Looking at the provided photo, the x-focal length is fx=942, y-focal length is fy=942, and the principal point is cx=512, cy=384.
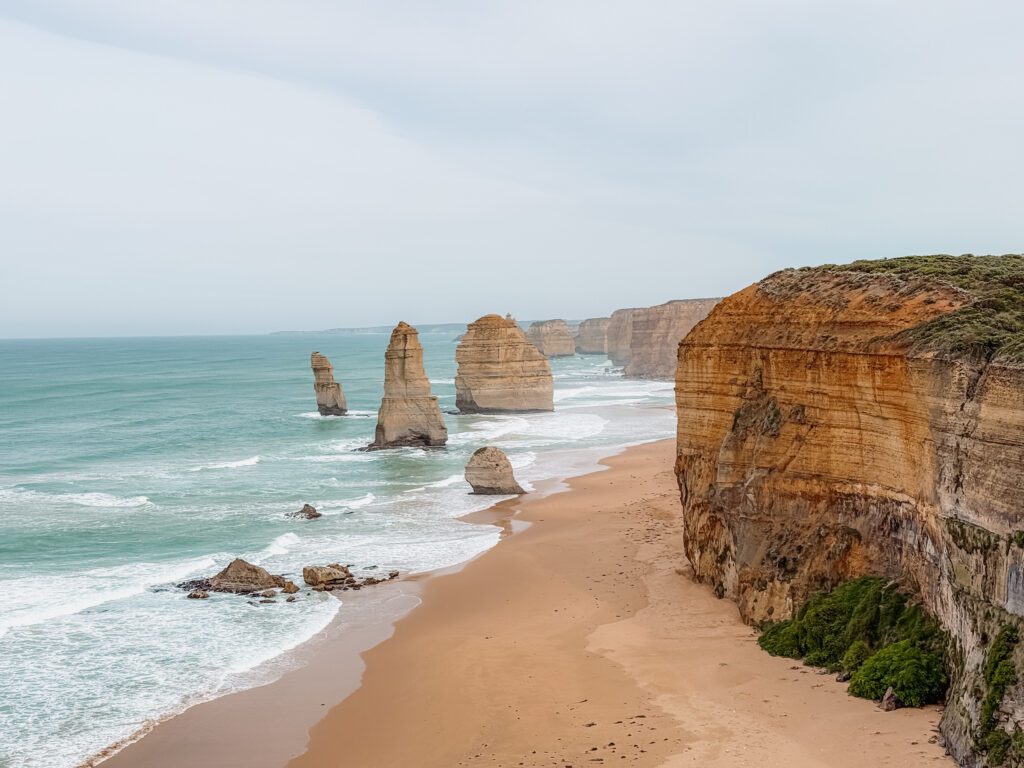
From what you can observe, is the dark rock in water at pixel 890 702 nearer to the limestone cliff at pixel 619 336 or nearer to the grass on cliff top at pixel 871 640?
the grass on cliff top at pixel 871 640

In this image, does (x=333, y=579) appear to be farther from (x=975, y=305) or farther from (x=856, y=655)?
(x=975, y=305)

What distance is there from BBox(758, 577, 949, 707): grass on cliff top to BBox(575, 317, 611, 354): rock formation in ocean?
165612 mm

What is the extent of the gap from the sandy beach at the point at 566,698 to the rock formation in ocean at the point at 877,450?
137cm

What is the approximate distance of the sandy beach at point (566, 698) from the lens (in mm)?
13359

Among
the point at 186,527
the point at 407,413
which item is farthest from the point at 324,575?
the point at 407,413

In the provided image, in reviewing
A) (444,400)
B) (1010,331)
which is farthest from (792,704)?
(444,400)

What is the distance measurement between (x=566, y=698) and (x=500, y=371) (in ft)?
178

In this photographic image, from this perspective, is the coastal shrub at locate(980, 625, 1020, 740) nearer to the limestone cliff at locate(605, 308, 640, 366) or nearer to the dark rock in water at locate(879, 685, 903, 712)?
the dark rock in water at locate(879, 685, 903, 712)

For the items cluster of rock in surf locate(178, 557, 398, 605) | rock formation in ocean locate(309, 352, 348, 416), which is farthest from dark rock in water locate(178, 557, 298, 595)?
rock formation in ocean locate(309, 352, 348, 416)

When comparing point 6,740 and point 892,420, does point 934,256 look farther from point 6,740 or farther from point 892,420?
point 6,740

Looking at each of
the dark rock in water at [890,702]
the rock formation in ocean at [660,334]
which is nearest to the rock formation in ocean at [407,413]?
the dark rock in water at [890,702]

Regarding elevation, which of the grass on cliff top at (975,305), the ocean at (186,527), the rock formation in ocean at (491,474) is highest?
the grass on cliff top at (975,305)

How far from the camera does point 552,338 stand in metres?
170

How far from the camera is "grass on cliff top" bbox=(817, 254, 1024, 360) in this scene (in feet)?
42.6
